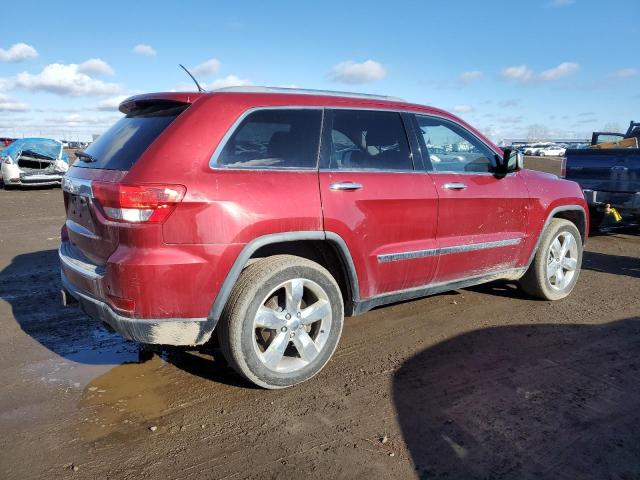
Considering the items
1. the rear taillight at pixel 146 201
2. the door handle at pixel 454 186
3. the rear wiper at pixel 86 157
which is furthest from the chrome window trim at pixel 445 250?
the rear wiper at pixel 86 157

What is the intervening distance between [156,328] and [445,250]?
2.28m

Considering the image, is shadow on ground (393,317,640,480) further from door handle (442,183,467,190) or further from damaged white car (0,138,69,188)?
damaged white car (0,138,69,188)

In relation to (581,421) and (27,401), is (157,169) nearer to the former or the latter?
(27,401)

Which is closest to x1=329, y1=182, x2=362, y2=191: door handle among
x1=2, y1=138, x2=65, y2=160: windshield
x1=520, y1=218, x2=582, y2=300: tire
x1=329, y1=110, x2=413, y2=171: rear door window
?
x1=329, y1=110, x2=413, y2=171: rear door window

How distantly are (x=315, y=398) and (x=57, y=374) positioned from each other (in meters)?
1.83

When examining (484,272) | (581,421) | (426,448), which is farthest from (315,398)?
(484,272)

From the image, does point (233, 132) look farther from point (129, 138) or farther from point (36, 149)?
point (36, 149)

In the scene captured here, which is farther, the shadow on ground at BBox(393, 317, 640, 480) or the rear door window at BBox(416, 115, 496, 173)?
the rear door window at BBox(416, 115, 496, 173)

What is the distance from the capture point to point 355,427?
2.86 metres

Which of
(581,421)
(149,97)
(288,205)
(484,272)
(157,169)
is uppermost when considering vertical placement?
(149,97)

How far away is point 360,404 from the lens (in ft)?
10.2

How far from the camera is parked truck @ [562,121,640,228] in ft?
24.6

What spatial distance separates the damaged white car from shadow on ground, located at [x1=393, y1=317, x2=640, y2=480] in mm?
15536

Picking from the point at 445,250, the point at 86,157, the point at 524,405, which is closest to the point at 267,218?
the point at 86,157
